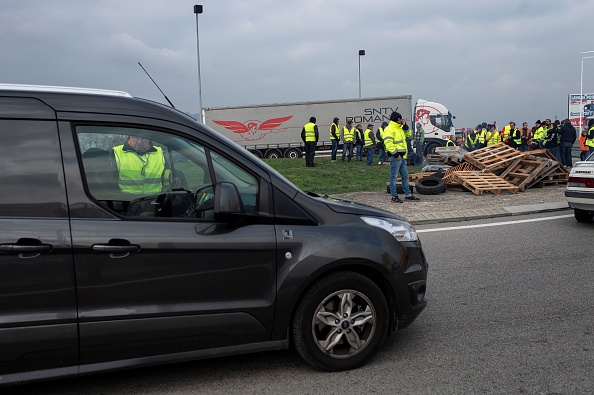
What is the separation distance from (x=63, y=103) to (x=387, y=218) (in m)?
2.42

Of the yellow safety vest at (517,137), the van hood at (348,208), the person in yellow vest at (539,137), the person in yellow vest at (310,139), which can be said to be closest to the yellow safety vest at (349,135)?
the person in yellow vest at (310,139)

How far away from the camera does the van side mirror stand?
3.35 metres

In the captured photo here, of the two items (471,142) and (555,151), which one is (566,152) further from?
(471,142)

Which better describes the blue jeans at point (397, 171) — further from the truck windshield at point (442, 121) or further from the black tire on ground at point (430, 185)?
the truck windshield at point (442, 121)

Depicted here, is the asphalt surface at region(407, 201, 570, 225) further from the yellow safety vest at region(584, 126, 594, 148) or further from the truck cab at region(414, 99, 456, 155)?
the truck cab at region(414, 99, 456, 155)

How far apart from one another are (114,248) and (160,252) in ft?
0.90

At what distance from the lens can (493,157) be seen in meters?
14.3

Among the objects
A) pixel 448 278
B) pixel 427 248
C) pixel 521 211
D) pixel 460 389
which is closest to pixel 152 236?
pixel 460 389

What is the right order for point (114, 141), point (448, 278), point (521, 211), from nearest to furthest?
point (114, 141)
point (448, 278)
point (521, 211)

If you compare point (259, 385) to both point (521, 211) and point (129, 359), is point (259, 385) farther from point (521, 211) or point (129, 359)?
point (521, 211)

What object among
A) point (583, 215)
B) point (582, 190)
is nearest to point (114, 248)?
point (582, 190)

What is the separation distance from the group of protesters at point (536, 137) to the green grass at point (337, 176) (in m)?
4.55

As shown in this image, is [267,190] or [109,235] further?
[267,190]

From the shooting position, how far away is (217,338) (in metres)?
3.47
